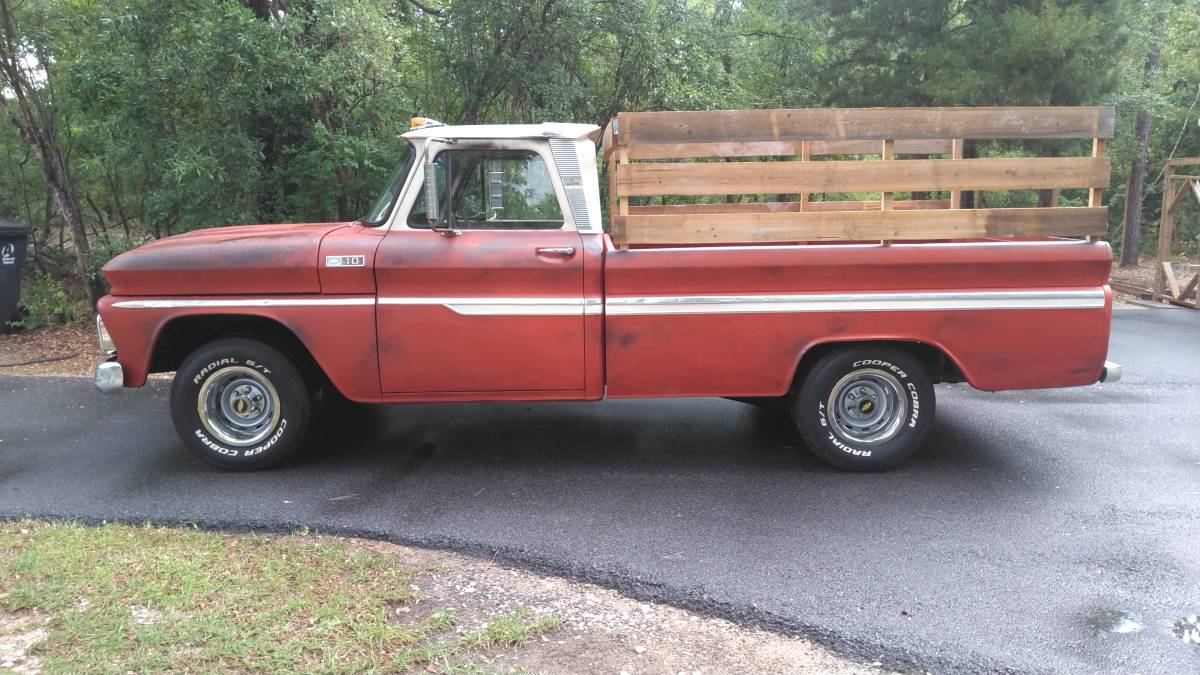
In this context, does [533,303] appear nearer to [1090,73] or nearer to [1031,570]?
[1031,570]

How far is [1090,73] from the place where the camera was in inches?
451

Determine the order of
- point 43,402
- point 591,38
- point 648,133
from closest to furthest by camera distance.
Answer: point 648,133 → point 43,402 → point 591,38

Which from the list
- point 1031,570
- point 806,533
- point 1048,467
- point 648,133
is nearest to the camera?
point 1031,570

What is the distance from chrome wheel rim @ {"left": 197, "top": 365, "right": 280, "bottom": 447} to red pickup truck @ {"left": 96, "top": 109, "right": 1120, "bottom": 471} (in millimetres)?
34

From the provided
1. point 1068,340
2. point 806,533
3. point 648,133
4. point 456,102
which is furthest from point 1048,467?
point 456,102

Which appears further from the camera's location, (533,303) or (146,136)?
(146,136)

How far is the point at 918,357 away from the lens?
527 cm

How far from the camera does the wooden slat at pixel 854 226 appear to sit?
15.9ft

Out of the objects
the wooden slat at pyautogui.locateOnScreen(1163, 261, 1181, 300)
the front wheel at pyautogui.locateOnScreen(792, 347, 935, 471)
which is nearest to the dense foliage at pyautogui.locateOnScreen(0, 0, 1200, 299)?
the wooden slat at pyautogui.locateOnScreen(1163, 261, 1181, 300)

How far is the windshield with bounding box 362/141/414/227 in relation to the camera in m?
5.10

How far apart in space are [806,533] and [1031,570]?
1.02 m

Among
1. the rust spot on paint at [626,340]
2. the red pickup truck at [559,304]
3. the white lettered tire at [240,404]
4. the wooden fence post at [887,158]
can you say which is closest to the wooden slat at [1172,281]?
the red pickup truck at [559,304]

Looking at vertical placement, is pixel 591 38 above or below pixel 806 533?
above

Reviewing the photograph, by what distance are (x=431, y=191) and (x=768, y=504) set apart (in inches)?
102
